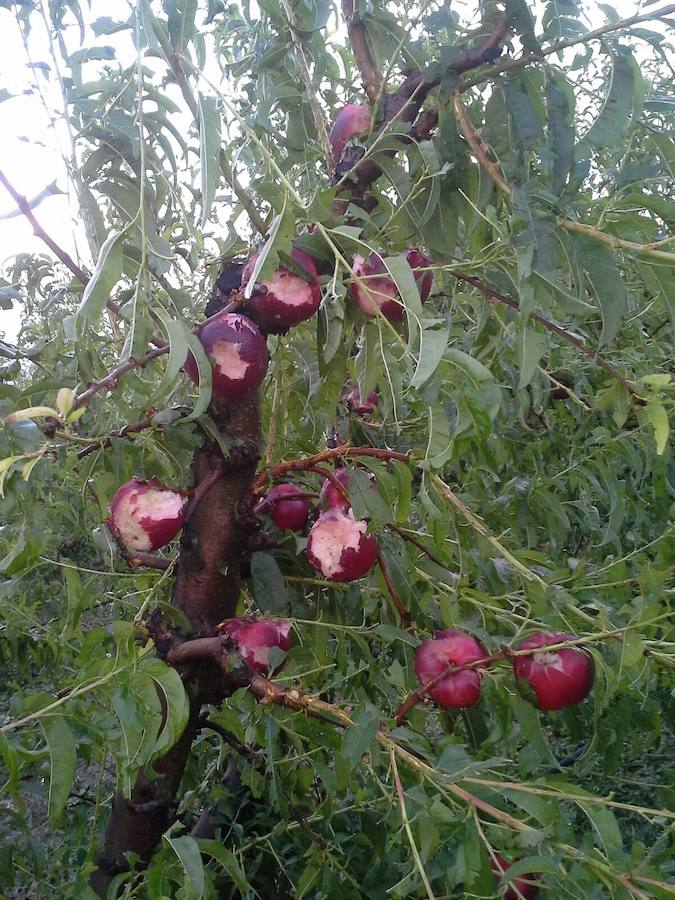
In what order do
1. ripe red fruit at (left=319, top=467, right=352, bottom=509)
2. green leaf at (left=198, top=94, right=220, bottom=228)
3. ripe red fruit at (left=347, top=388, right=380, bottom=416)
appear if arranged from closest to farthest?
green leaf at (left=198, top=94, right=220, bottom=228) → ripe red fruit at (left=319, top=467, right=352, bottom=509) → ripe red fruit at (left=347, top=388, right=380, bottom=416)

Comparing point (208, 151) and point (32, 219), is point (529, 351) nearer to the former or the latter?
point (208, 151)

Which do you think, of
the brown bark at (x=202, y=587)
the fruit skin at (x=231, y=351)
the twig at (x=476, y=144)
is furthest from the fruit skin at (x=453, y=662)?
the twig at (x=476, y=144)

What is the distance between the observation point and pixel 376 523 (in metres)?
0.72

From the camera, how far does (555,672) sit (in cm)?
71

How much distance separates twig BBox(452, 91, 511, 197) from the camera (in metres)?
0.68

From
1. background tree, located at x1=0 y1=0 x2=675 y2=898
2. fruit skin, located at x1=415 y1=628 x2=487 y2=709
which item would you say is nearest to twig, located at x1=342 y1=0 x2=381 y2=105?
background tree, located at x1=0 y1=0 x2=675 y2=898

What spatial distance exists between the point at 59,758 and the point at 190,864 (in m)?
0.16

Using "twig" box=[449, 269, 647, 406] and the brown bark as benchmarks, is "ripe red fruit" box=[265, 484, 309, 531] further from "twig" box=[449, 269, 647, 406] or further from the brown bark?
"twig" box=[449, 269, 647, 406]

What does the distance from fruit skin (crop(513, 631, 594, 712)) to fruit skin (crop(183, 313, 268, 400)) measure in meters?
0.37

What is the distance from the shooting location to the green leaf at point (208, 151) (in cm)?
55

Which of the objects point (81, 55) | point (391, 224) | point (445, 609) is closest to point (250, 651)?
point (445, 609)

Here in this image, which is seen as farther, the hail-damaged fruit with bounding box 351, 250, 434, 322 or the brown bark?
the brown bark

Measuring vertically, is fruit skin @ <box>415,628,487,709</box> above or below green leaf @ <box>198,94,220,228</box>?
below

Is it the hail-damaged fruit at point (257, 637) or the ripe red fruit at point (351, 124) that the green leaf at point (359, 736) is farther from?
the ripe red fruit at point (351, 124)
